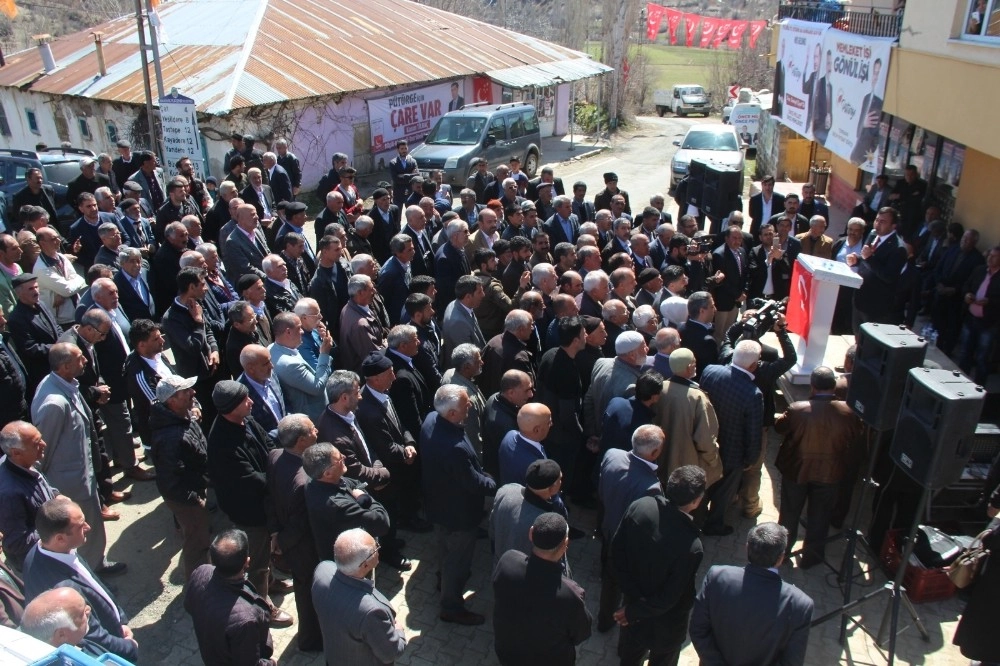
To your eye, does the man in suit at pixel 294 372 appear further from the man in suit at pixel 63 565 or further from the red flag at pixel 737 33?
the red flag at pixel 737 33

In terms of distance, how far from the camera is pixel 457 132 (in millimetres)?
18172

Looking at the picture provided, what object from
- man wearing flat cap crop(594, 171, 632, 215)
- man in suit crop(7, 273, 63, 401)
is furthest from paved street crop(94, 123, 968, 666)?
man wearing flat cap crop(594, 171, 632, 215)

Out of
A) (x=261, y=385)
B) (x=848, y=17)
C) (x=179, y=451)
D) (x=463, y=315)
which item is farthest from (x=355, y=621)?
(x=848, y=17)

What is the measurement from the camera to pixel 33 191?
10.0 m

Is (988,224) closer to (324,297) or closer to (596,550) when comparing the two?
(596,550)

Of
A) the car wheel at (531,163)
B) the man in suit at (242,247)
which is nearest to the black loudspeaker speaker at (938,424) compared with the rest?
the man in suit at (242,247)

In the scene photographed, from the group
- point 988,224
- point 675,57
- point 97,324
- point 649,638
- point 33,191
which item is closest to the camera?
point 649,638

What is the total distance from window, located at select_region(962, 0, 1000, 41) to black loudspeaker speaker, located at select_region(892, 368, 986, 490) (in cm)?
582

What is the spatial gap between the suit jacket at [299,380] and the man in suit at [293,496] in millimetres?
949

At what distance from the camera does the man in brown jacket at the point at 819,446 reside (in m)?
5.07

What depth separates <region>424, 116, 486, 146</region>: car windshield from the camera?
17875 millimetres

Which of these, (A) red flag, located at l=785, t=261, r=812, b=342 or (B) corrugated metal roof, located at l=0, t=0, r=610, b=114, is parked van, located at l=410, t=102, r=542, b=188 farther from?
(A) red flag, located at l=785, t=261, r=812, b=342

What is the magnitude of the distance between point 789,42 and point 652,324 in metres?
13.3

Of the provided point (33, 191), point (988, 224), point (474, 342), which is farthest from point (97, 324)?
point (988, 224)
